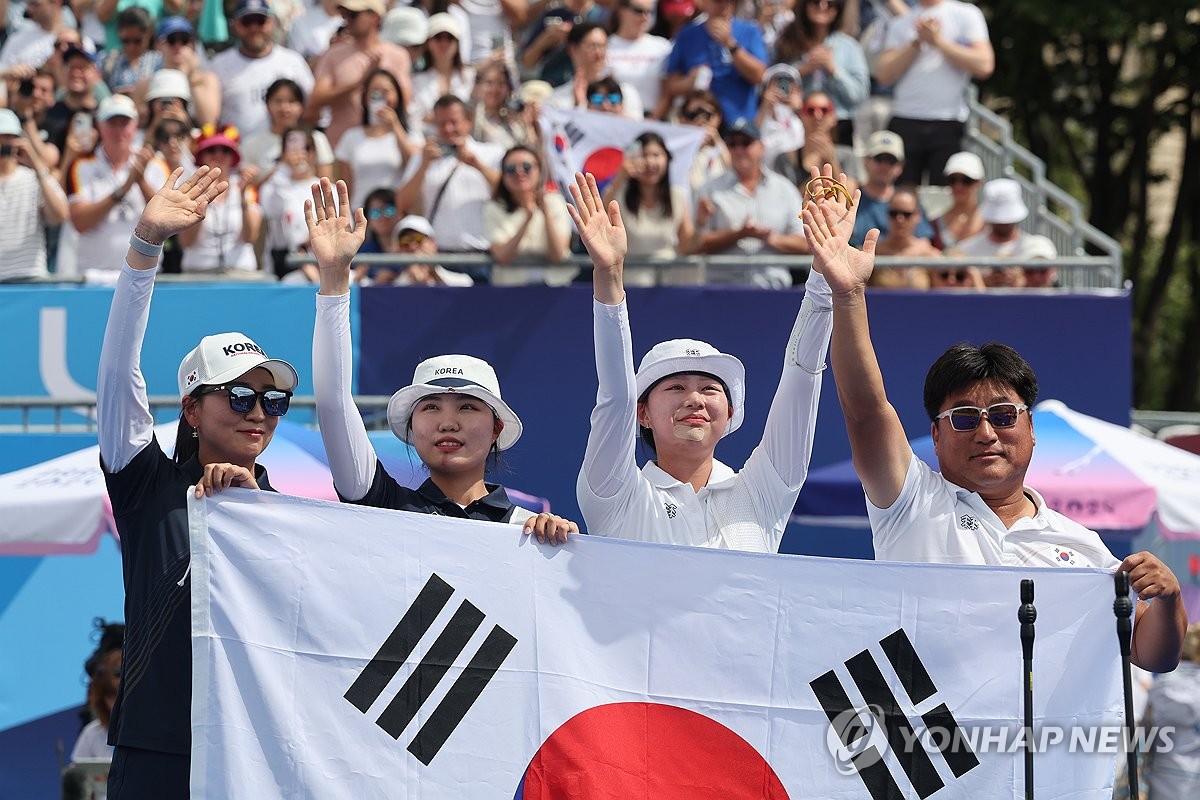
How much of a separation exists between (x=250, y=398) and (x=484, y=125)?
737 centimetres

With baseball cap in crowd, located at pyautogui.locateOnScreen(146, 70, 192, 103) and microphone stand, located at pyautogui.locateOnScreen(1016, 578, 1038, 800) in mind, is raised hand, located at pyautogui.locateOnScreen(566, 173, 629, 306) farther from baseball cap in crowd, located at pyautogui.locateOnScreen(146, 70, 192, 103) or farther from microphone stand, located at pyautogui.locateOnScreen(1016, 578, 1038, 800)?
baseball cap in crowd, located at pyautogui.locateOnScreen(146, 70, 192, 103)

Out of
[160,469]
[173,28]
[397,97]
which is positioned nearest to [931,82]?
[397,97]

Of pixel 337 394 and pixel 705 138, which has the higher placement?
pixel 705 138

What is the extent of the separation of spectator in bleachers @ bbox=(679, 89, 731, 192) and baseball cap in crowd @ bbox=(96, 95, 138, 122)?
3.53 m

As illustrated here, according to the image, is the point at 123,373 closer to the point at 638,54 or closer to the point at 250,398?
the point at 250,398

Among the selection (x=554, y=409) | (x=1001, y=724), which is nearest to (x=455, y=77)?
(x=554, y=409)

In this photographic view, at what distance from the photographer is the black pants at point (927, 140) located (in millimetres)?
12602

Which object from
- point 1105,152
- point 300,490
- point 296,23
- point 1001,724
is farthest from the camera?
point 1105,152

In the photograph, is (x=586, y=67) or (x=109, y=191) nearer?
(x=109, y=191)

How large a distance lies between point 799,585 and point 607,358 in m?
0.82

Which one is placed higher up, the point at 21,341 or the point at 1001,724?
the point at 21,341

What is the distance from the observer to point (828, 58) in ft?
40.4

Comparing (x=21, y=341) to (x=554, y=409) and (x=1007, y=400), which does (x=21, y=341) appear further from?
(x=1007, y=400)

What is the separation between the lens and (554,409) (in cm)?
1084
